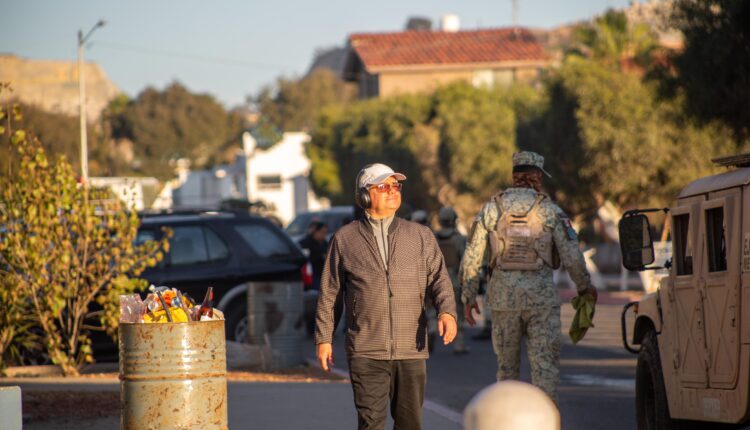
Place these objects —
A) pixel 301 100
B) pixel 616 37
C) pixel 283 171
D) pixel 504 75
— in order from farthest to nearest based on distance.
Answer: pixel 301 100, pixel 283 171, pixel 504 75, pixel 616 37

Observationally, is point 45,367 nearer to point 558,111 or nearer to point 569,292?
point 569,292

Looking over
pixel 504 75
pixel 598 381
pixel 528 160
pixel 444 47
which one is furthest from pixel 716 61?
pixel 444 47

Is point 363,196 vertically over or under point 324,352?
over

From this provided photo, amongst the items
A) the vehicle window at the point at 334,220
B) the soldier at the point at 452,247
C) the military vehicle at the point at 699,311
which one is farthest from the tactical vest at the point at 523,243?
the vehicle window at the point at 334,220

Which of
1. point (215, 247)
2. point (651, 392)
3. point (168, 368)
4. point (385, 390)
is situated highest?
point (215, 247)

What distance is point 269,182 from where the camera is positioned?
87.9 meters

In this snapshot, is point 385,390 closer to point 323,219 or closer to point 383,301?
point 383,301

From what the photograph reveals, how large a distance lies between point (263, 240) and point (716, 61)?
761cm

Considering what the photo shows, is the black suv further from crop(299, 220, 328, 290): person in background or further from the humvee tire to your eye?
the humvee tire

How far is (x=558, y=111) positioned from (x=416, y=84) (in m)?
31.7

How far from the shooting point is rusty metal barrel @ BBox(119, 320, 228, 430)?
23.2 ft

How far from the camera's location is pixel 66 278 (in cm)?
1341

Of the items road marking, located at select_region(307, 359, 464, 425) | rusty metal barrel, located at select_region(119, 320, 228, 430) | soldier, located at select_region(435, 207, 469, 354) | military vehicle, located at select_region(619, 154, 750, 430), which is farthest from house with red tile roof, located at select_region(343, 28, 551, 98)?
rusty metal barrel, located at select_region(119, 320, 228, 430)

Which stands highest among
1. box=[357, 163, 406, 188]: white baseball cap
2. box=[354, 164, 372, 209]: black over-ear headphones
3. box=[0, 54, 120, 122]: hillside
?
box=[0, 54, 120, 122]: hillside
